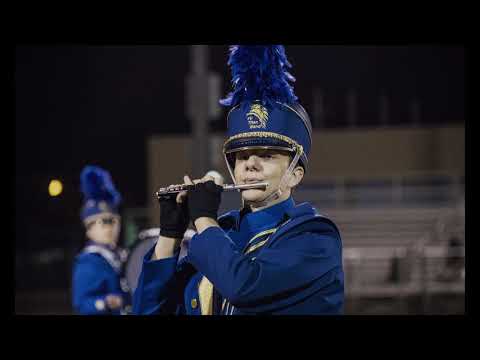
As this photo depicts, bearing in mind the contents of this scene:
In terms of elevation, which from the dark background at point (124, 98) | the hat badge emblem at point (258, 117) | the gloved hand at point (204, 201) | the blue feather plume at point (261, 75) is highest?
the dark background at point (124, 98)

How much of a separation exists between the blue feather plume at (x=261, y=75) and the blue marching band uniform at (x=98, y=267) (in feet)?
7.18

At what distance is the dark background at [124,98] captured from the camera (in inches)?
440

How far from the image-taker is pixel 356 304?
10023 millimetres

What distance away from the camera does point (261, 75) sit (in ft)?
8.62

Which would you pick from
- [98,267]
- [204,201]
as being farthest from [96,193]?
[204,201]

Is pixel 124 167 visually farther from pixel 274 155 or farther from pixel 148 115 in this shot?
pixel 274 155

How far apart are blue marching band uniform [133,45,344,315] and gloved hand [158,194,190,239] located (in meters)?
0.07

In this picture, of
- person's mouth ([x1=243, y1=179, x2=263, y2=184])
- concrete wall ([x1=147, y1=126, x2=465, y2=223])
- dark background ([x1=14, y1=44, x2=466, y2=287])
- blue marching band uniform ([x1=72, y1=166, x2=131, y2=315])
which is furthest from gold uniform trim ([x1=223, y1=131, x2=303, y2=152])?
concrete wall ([x1=147, y1=126, x2=465, y2=223])

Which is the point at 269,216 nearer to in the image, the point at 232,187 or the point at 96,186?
the point at 232,187

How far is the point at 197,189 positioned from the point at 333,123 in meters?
10.6

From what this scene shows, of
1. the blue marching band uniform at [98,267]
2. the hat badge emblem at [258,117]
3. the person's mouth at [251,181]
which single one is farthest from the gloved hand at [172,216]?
the blue marching band uniform at [98,267]

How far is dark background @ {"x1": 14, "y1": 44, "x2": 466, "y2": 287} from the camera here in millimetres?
11172

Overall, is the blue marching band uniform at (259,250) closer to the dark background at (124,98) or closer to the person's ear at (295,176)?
the person's ear at (295,176)
